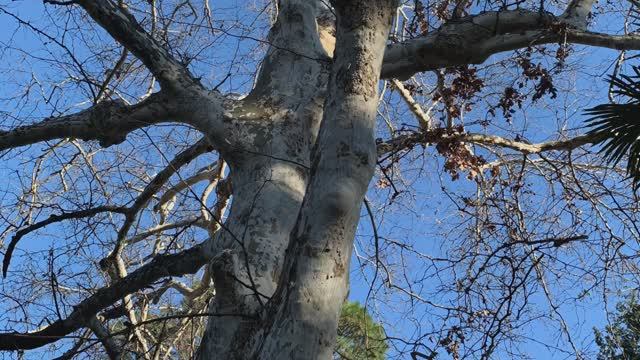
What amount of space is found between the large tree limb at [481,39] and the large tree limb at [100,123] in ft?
4.59

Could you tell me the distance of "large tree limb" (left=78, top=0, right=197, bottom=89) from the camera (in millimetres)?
3875

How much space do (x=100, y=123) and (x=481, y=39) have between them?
230 cm

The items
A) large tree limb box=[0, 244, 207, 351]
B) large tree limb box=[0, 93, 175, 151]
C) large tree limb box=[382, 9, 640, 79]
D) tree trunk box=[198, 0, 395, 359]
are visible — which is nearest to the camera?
tree trunk box=[198, 0, 395, 359]

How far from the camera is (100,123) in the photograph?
3.98m

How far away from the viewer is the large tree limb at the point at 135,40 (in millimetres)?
3875

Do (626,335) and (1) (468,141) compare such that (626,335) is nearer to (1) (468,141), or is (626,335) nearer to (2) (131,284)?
(1) (468,141)

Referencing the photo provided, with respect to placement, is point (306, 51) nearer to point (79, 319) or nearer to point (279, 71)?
point (279, 71)

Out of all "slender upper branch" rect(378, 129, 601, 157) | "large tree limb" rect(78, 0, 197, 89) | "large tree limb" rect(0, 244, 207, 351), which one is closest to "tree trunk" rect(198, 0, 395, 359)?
"large tree limb" rect(0, 244, 207, 351)

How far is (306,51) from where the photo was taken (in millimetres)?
4164

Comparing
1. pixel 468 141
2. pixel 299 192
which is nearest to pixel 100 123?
pixel 299 192

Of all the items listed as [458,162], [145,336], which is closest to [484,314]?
[458,162]

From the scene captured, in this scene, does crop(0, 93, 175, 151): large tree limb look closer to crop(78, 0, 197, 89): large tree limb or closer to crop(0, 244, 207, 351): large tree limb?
crop(78, 0, 197, 89): large tree limb

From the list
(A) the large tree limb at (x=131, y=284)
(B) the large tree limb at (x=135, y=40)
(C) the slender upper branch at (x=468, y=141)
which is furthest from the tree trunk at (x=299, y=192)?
(C) the slender upper branch at (x=468, y=141)

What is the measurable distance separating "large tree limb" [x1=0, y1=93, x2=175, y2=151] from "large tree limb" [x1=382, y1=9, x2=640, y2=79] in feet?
4.59
